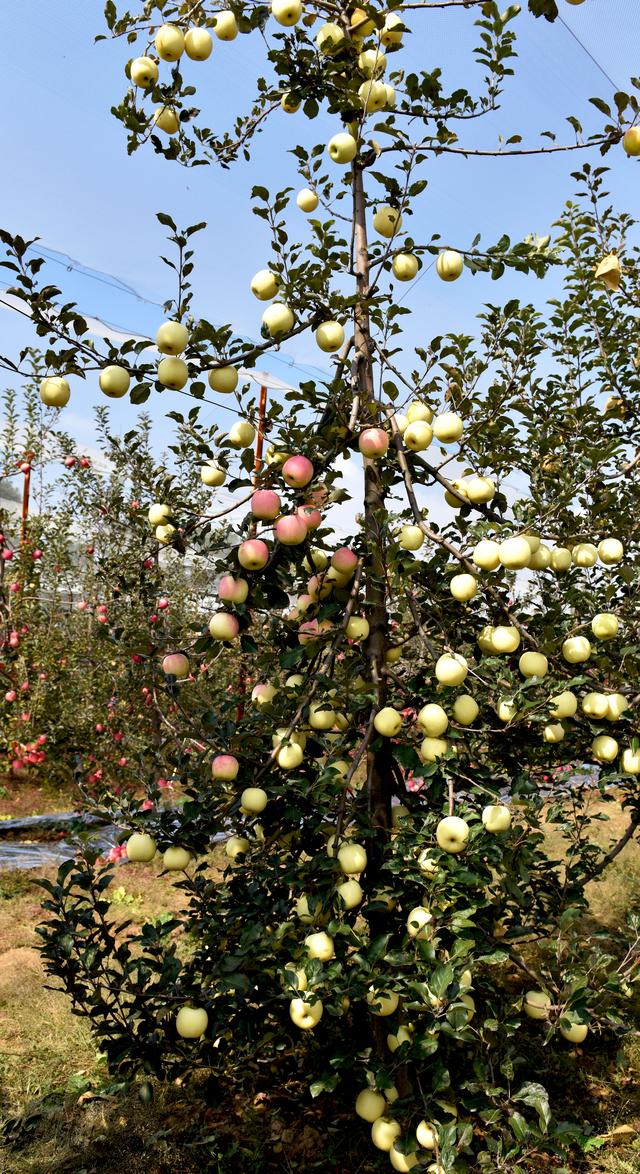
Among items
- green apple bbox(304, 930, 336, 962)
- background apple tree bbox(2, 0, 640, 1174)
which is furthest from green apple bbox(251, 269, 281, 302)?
green apple bbox(304, 930, 336, 962)

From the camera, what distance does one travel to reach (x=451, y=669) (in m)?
1.58

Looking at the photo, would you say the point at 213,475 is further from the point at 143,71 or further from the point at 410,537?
the point at 143,71

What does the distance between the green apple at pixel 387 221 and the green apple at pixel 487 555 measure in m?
0.82

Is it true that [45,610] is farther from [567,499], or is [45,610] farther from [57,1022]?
[567,499]

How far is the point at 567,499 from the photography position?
5.86 ft

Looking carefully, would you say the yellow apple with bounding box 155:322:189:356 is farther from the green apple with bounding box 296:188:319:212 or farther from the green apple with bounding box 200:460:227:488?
the green apple with bounding box 296:188:319:212

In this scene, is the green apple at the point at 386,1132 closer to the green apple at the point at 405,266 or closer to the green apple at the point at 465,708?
the green apple at the point at 465,708

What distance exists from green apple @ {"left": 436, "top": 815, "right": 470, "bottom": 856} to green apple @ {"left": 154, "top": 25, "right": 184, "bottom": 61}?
168 centimetres

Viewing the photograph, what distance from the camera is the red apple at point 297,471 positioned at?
5.27ft

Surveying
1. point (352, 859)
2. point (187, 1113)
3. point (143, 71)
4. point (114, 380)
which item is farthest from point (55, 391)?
point (187, 1113)

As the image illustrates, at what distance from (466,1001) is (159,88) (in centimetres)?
206

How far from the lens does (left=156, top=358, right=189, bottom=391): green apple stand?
5.09 ft

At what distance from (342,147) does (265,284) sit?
403 millimetres


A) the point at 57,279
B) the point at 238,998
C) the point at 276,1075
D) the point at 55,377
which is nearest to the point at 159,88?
the point at 55,377
